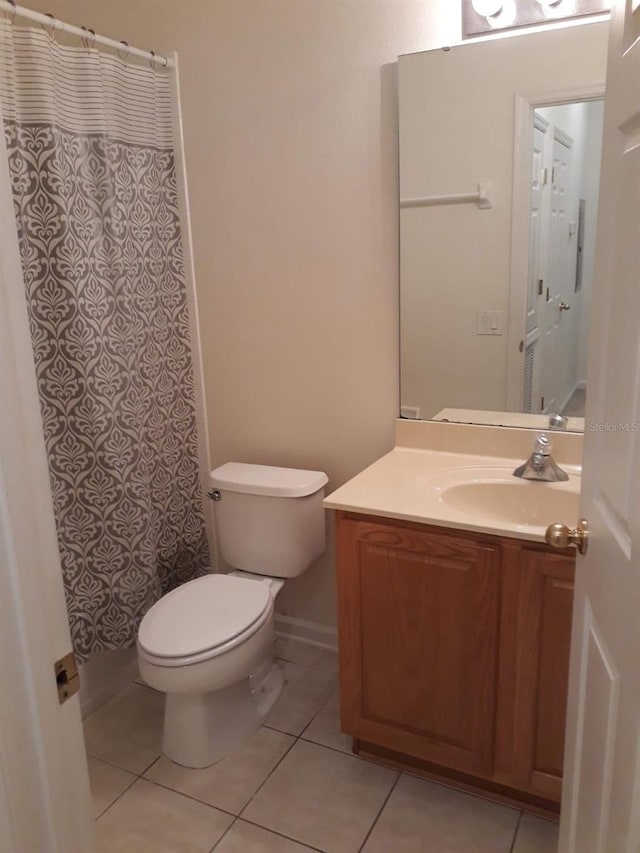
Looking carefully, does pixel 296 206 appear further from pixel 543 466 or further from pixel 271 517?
pixel 543 466

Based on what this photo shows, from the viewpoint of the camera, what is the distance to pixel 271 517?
2178mm

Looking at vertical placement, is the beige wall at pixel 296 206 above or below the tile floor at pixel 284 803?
above

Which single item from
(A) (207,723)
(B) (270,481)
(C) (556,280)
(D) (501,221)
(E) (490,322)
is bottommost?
(A) (207,723)

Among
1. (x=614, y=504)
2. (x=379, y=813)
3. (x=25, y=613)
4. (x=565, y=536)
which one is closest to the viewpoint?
(x=25, y=613)

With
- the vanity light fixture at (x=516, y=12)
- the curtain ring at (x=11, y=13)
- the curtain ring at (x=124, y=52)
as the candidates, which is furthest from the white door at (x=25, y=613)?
the curtain ring at (x=124, y=52)

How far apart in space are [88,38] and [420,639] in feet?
6.44

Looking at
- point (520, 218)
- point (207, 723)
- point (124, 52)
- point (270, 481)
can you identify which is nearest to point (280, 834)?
point (207, 723)

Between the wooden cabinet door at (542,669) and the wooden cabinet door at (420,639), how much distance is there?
73 mm

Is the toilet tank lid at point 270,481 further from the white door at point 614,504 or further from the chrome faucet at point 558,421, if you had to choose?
the white door at point 614,504

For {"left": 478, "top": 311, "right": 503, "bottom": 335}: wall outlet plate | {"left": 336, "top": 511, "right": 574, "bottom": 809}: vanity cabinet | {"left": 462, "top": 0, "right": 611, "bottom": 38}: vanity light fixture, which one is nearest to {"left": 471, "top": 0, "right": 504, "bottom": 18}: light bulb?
{"left": 462, "top": 0, "right": 611, "bottom": 38}: vanity light fixture

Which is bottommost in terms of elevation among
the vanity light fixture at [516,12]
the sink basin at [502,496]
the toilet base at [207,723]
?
the toilet base at [207,723]

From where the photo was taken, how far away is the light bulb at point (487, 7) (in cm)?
171

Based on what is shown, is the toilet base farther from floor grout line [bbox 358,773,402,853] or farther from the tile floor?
floor grout line [bbox 358,773,402,853]

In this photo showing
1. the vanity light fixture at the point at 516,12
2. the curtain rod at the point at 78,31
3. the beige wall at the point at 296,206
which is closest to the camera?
the vanity light fixture at the point at 516,12
